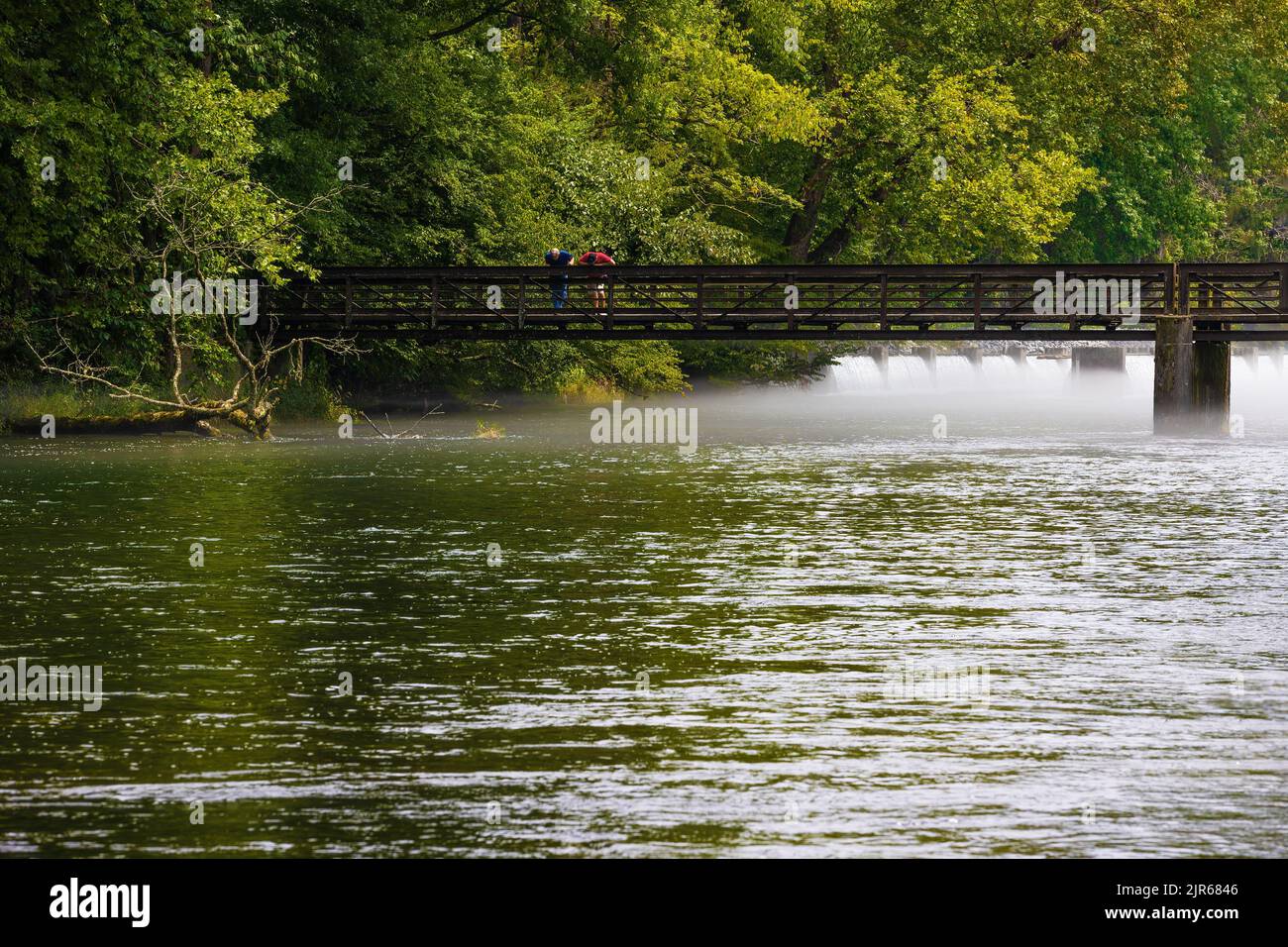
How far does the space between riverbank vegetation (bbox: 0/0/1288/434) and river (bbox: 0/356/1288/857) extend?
9.03 metres

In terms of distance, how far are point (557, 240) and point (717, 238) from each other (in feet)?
15.5

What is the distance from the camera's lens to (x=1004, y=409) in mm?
55844

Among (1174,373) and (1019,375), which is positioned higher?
(1019,375)

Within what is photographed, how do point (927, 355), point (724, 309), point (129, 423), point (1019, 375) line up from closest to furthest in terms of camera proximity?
point (129, 423) < point (724, 309) < point (927, 355) < point (1019, 375)

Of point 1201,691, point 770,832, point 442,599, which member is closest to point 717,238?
point 442,599

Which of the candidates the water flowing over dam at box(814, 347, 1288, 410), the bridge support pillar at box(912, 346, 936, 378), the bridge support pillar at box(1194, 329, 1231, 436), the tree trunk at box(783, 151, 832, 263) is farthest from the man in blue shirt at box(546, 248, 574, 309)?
the bridge support pillar at box(912, 346, 936, 378)

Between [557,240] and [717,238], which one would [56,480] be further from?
[717,238]

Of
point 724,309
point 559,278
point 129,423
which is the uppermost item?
point 559,278

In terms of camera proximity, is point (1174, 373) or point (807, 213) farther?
point (807, 213)

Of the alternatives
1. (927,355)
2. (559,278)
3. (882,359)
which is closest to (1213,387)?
(559,278)

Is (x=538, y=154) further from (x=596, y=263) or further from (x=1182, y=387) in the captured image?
(x=1182, y=387)

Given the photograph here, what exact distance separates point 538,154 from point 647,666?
35255mm

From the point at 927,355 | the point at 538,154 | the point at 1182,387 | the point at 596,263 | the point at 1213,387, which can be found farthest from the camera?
the point at 927,355

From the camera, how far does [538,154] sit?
155 ft
